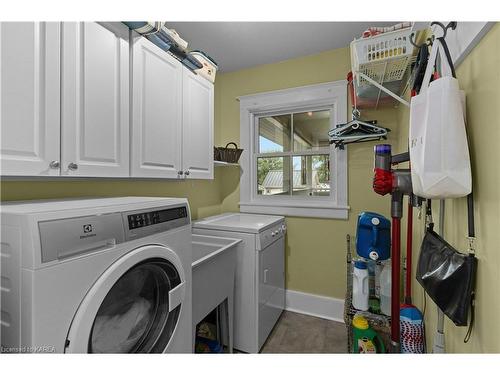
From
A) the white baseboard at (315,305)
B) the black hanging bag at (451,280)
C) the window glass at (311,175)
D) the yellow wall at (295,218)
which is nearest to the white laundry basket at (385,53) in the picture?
the yellow wall at (295,218)

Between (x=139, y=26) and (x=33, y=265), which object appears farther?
(x=139, y=26)

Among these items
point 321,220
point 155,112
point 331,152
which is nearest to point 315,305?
point 321,220

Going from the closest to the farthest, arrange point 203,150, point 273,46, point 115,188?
point 115,188
point 203,150
point 273,46

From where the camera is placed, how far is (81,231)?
74 cm

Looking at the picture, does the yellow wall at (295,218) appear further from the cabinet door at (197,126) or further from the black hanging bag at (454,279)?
the black hanging bag at (454,279)

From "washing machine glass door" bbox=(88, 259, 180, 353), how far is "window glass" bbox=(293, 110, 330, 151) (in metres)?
1.93

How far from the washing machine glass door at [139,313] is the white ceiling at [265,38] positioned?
1.89m

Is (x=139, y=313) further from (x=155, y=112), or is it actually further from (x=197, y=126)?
(x=197, y=126)

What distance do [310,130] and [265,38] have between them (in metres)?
0.98

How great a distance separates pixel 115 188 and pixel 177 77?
0.88 m

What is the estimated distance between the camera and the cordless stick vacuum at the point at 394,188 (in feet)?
3.30

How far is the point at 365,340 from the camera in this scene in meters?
1.40
